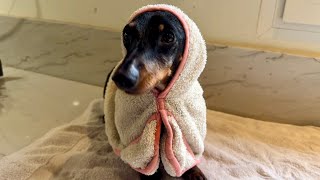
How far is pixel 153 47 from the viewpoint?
0.51m

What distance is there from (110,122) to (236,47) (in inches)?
14.6

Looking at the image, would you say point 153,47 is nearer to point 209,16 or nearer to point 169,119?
point 169,119

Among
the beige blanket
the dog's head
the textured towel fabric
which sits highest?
the dog's head

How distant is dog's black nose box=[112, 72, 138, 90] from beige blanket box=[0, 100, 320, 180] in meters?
0.23

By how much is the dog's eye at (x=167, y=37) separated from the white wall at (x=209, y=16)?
0.33 metres

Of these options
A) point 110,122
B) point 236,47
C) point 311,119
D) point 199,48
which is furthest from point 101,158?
point 311,119

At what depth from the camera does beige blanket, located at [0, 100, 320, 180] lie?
2.08 ft

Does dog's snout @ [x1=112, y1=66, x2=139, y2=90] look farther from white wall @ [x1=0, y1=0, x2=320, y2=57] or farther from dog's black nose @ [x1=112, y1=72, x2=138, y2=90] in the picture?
white wall @ [x1=0, y1=0, x2=320, y2=57]

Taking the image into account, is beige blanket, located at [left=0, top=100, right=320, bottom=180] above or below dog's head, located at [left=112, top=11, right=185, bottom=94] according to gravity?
below

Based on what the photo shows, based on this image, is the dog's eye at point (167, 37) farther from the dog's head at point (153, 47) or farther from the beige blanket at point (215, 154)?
the beige blanket at point (215, 154)

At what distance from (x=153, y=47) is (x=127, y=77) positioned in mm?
78

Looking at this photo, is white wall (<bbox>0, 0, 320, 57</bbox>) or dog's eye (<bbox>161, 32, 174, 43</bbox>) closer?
dog's eye (<bbox>161, 32, 174, 43</bbox>)

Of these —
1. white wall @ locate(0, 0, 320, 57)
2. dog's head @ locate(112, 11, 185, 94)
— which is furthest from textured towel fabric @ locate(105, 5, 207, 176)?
white wall @ locate(0, 0, 320, 57)

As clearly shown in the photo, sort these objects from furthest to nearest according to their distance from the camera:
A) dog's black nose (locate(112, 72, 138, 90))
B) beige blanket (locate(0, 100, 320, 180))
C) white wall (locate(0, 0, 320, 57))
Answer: white wall (locate(0, 0, 320, 57))
beige blanket (locate(0, 100, 320, 180))
dog's black nose (locate(112, 72, 138, 90))
